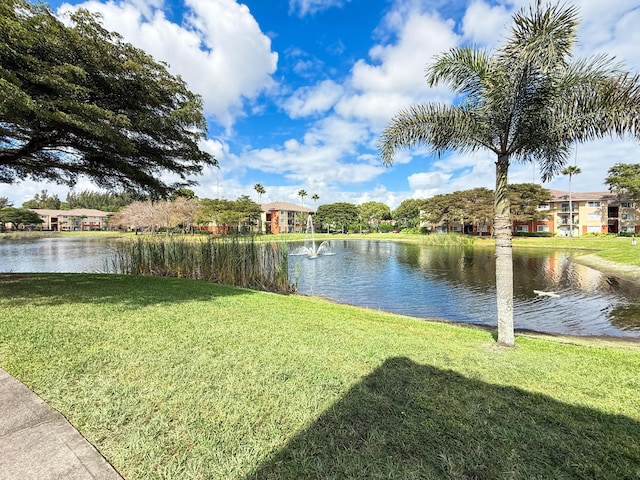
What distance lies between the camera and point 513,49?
486 cm

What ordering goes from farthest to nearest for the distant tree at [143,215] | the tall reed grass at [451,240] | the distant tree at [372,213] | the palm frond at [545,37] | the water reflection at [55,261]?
the distant tree at [372,213] < the distant tree at [143,215] < the tall reed grass at [451,240] < the water reflection at [55,261] < the palm frond at [545,37]

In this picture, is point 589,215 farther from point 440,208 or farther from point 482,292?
point 482,292

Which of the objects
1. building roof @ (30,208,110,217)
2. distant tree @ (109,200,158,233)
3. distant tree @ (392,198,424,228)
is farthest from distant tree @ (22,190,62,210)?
distant tree @ (392,198,424,228)

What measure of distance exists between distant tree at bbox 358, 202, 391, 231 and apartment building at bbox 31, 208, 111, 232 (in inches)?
2479

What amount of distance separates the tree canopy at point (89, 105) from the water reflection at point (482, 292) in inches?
234

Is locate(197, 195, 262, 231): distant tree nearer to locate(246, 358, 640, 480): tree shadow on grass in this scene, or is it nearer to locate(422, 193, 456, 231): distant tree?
locate(422, 193, 456, 231): distant tree

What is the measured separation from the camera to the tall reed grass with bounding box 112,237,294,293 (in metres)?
10.8

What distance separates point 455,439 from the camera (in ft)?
7.37

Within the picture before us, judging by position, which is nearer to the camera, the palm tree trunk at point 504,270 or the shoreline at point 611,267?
the palm tree trunk at point 504,270

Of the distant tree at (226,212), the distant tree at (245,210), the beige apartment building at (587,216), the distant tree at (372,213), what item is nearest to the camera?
the beige apartment building at (587,216)

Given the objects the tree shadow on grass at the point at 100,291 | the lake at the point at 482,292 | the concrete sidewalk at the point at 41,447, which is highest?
the tree shadow on grass at the point at 100,291

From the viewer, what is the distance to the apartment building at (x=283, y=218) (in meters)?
69.7

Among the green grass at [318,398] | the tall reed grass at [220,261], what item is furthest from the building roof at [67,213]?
the green grass at [318,398]

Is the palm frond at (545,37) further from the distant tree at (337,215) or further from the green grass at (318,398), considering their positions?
the distant tree at (337,215)
